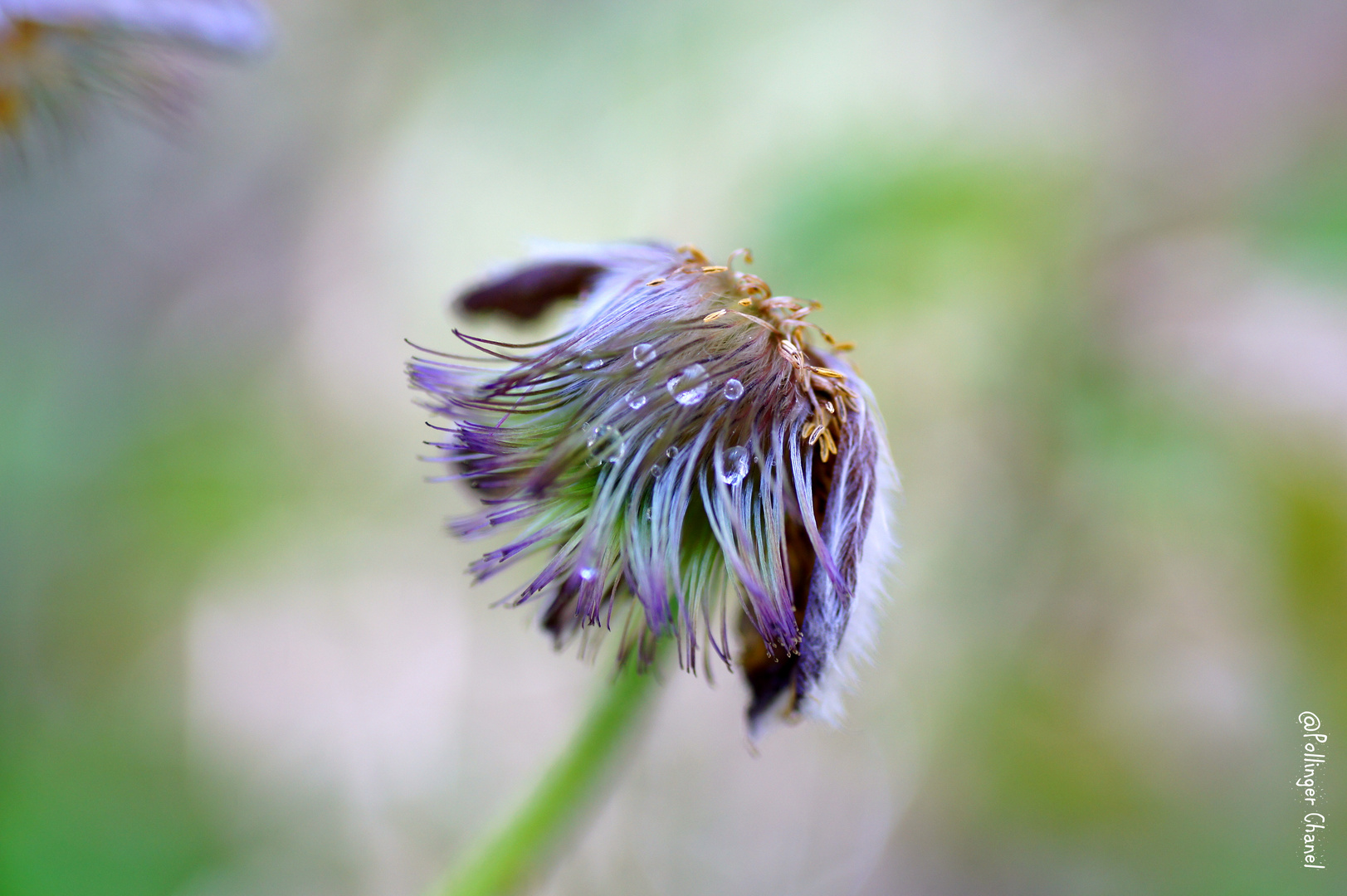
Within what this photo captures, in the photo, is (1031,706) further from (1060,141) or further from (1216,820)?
(1060,141)

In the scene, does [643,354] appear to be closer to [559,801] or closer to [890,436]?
[559,801]

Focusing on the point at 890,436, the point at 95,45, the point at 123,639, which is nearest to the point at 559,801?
the point at 890,436

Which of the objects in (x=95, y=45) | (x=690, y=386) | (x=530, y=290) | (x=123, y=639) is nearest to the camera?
(x=690, y=386)

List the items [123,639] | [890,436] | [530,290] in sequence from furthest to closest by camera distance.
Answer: [123,639] → [890,436] → [530,290]

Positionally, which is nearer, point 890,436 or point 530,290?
point 530,290

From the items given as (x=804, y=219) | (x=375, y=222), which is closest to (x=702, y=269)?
(x=804, y=219)

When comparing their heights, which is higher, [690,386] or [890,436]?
[890,436]
